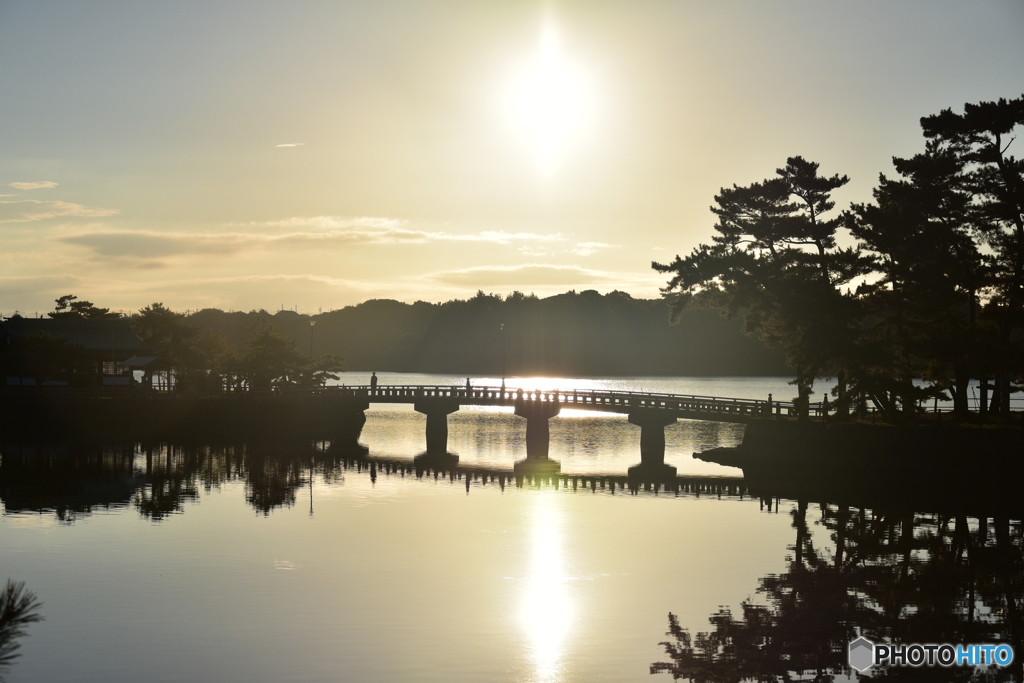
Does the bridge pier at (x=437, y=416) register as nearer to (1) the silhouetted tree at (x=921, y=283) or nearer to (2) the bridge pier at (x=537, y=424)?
(2) the bridge pier at (x=537, y=424)

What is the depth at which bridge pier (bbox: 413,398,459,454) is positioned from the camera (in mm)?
73875

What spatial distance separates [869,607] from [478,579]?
1133cm

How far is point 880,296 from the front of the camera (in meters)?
50.8

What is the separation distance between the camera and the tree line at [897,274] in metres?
46.8

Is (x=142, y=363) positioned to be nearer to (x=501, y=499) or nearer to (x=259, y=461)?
(x=259, y=461)

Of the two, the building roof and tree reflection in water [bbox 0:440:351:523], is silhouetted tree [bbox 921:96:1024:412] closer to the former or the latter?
tree reflection in water [bbox 0:440:351:523]

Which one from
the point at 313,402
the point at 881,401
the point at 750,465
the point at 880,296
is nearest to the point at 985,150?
the point at 880,296

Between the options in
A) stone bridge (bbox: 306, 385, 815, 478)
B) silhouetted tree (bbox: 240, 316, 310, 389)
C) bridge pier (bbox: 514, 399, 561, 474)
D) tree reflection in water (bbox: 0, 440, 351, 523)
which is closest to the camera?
tree reflection in water (bbox: 0, 440, 351, 523)

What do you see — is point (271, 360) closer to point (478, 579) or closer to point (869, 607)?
point (478, 579)

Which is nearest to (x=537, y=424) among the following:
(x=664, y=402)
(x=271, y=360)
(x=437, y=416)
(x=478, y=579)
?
(x=664, y=402)

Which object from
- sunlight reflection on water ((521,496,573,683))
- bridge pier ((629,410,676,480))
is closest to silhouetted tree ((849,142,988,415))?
bridge pier ((629,410,676,480))

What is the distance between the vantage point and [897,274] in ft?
163

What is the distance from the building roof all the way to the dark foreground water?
122ft

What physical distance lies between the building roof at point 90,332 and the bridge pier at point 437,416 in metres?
29.2
